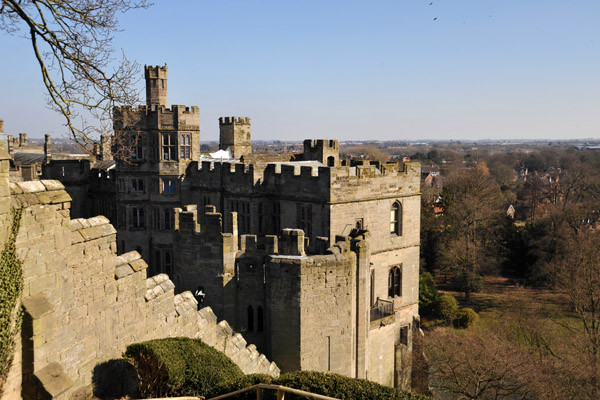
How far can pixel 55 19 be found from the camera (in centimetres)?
1132

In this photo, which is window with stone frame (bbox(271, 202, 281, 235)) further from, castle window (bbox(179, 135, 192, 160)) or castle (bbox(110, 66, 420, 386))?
castle window (bbox(179, 135, 192, 160))

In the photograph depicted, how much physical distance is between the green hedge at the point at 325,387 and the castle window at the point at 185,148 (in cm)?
1836

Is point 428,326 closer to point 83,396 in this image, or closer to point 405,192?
point 405,192

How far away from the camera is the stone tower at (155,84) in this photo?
31141mm

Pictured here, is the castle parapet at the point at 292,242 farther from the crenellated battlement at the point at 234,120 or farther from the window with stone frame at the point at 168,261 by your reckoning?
the crenellated battlement at the point at 234,120

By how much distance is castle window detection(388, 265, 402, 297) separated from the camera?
86.5 feet

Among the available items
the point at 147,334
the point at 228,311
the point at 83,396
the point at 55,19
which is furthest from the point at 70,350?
the point at 228,311

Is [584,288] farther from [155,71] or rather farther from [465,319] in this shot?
[155,71]

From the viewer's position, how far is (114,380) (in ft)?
38.1

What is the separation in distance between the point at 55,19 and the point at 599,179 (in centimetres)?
7418

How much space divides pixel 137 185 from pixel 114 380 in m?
18.1

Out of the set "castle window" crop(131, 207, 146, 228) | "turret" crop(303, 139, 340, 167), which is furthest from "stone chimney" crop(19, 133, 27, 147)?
"turret" crop(303, 139, 340, 167)

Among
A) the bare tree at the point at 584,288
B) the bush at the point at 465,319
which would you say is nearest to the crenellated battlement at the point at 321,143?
the bare tree at the point at 584,288

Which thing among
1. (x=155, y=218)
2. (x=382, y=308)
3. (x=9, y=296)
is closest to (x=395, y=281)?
(x=382, y=308)
